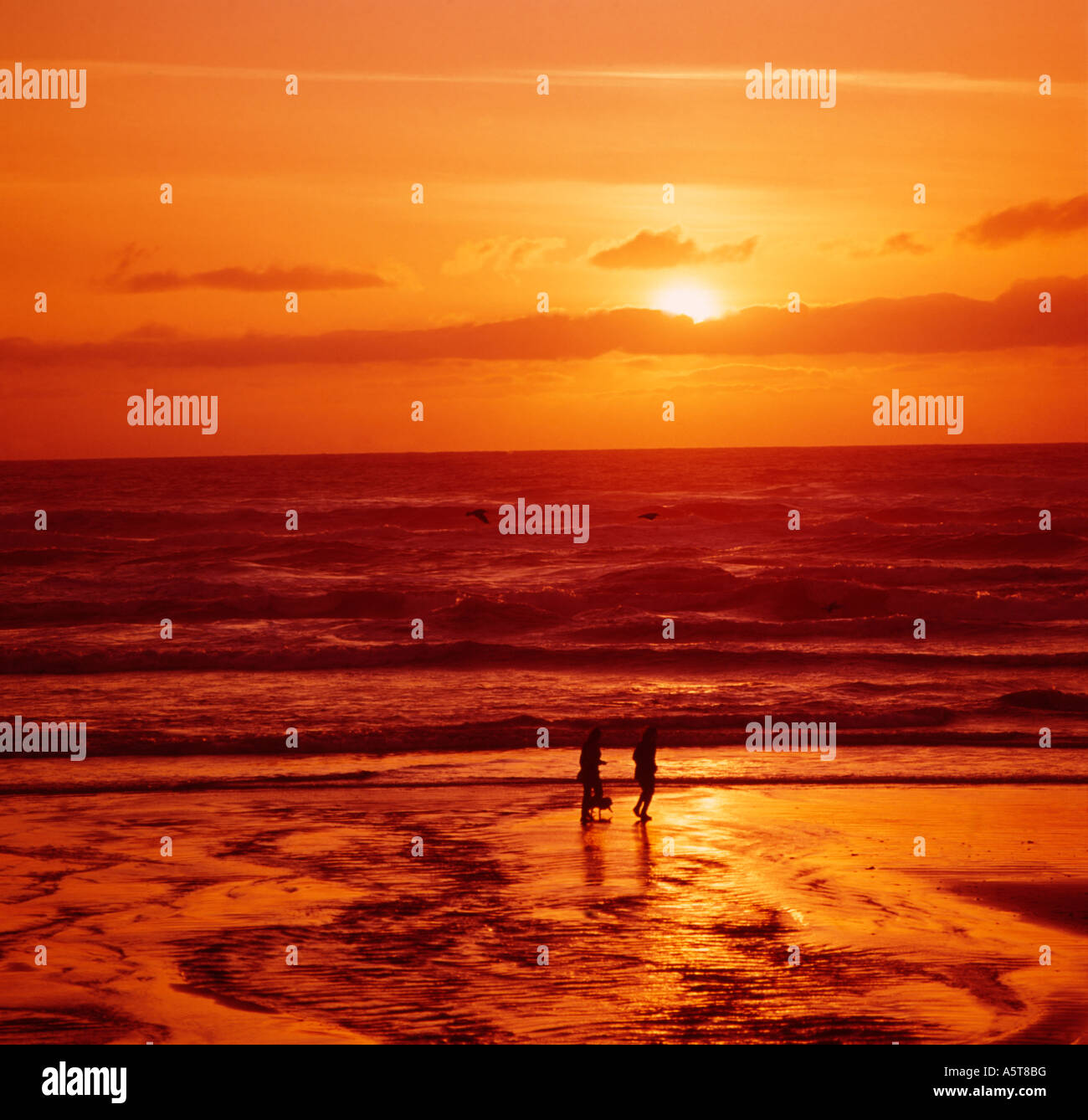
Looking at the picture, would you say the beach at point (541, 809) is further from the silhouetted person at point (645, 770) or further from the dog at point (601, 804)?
the silhouetted person at point (645, 770)

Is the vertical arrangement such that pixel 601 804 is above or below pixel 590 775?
below

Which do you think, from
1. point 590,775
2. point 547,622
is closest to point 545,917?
point 590,775

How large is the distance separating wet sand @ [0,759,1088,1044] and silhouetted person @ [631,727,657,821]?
29 centimetres

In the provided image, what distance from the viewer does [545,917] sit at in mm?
13469

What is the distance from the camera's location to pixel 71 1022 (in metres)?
10.7

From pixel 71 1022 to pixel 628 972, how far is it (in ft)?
14.9

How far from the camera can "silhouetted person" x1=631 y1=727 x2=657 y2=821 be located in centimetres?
1814

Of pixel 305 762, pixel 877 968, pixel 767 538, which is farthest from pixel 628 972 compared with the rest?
pixel 767 538

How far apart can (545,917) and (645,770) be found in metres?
5.02

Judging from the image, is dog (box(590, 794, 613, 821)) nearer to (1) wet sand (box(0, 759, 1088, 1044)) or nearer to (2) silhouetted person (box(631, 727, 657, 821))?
(1) wet sand (box(0, 759, 1088, 1044))

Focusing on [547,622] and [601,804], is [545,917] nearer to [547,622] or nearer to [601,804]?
[601,804]

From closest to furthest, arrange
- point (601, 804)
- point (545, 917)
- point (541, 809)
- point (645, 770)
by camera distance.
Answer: point (545, 917) < point (601, 804) < point (645, 770) < point (541, 809)

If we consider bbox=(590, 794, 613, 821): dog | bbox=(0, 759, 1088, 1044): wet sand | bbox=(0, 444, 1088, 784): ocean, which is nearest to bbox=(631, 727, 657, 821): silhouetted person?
bbox=(0, 759, 1088, 1044): wet sand
